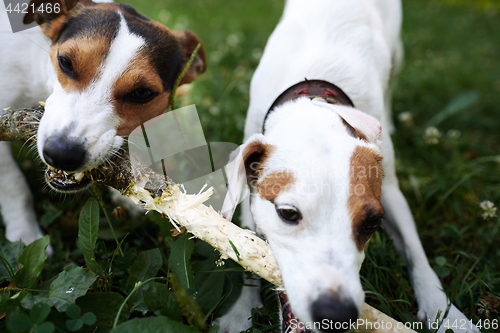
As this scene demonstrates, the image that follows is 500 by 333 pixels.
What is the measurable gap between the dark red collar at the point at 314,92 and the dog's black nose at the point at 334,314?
1.37 m

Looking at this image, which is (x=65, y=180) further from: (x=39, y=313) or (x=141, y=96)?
(x=39, y=313)

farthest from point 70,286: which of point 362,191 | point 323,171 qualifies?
point 362,191

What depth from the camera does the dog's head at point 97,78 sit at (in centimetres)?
206

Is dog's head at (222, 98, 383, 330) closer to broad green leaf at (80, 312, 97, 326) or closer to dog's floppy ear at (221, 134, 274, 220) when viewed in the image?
dog's floppy ear at (221, 134, 274, 220)

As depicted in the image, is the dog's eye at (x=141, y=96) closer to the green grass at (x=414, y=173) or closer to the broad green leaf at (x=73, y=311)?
the green grass at (x=414, y=173)

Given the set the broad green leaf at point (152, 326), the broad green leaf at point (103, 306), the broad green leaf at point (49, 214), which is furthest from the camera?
the broad green leaf at point (49, 214)

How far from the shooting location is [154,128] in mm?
2781

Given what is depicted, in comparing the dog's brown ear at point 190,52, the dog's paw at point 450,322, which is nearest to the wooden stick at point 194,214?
the dog's paw at point 450,322

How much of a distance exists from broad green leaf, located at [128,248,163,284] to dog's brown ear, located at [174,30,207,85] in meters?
1.54

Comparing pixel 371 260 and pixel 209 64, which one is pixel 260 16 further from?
pixel 371 260

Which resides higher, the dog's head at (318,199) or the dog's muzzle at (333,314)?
the dog's head at (318,199)

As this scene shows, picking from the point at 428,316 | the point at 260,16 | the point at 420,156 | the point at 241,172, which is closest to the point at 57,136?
the point at 241,172

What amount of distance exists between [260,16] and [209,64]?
345 cm

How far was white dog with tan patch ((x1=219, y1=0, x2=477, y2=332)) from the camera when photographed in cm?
175
